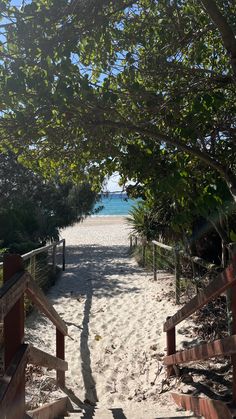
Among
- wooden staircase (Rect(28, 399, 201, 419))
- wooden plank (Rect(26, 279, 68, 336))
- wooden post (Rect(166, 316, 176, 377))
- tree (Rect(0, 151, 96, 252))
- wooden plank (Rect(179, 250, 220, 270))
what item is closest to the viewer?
wooden plank (Rect(26, 279, 68, 336))

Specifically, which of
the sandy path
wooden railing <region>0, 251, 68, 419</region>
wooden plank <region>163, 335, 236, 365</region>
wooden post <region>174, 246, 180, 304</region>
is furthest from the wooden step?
wooden post <region>174, 246, 180, 304</region>

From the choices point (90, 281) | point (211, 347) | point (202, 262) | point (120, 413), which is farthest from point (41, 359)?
point (90, 281)

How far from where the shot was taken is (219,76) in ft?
12.2

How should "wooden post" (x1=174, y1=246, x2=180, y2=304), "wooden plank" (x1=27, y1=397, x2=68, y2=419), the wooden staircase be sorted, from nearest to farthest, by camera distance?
"wooden plank" (x1=27, y1=397, x2=68, y2=419) → the wooden staircase → "wooden post" (x1=174, y1=246, x2=180, y2=304)

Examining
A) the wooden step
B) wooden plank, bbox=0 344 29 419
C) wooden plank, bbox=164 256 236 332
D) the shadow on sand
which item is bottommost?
the shadow on sand

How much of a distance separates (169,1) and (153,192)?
1775mm

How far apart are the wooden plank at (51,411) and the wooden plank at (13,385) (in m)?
0.46

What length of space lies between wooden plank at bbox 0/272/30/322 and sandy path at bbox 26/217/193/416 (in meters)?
2.84

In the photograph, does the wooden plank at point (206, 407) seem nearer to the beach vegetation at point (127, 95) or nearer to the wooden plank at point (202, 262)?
the beach vegetation at point (127, 95)

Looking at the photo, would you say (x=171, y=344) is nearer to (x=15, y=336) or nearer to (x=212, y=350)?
(x=212, y=350)

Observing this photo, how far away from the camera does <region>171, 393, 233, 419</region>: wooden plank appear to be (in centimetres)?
299

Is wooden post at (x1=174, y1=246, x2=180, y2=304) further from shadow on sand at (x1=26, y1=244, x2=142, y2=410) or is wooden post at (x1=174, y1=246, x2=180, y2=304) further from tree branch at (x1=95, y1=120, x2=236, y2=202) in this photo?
tree branch at (x1=95, y1=120, x2=236, y2=202)

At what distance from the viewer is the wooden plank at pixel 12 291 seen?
89.7 inches

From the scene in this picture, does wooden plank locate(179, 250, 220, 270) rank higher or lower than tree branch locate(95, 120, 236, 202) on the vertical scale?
lower
